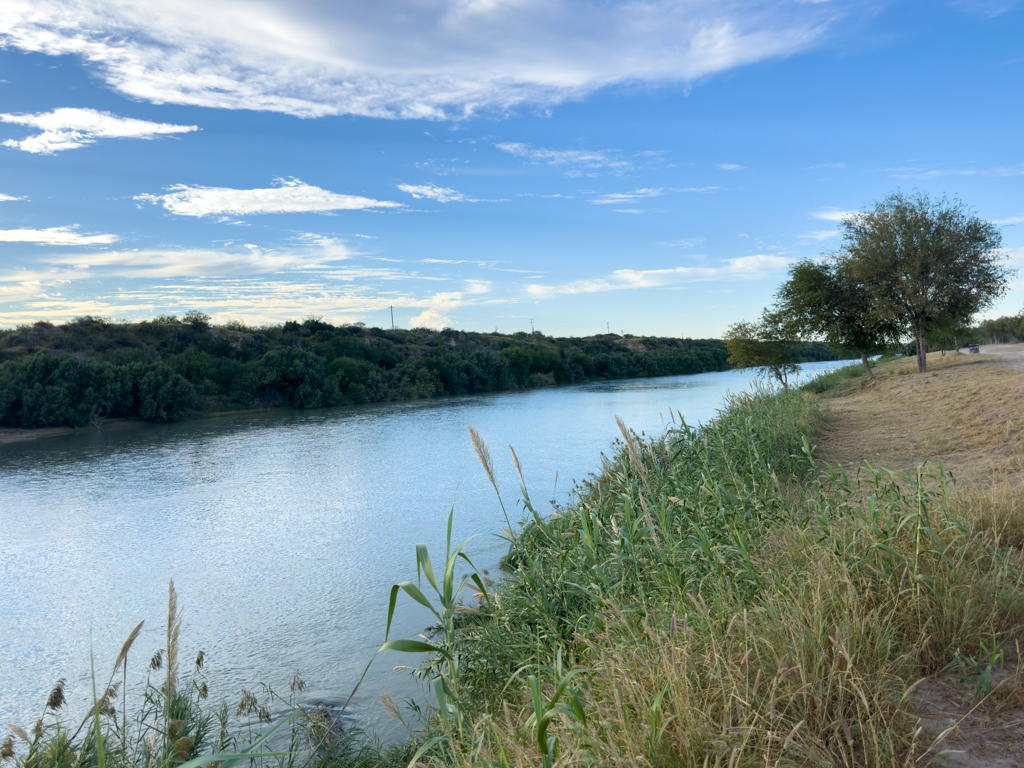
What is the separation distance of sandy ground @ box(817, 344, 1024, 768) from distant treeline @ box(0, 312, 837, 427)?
95.9 feet

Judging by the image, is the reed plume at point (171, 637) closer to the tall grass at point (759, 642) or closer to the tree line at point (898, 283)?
the tall grass at point (759, 642)

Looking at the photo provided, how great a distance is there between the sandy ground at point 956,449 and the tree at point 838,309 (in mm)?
3038

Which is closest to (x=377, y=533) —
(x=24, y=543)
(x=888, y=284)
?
(x=24, y=543)

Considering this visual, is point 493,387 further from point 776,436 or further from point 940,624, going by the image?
point 940,624

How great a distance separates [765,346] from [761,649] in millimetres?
26728

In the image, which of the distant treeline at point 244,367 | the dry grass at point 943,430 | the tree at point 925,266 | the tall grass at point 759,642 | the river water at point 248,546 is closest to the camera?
the tall grass at point 759,642

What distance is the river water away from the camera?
5.96 m

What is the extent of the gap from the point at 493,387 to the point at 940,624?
55.0 meters

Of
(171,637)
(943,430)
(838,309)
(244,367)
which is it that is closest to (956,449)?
(943,430)

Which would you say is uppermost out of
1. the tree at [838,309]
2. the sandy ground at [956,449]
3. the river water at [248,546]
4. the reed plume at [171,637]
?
the tree at [838,309]

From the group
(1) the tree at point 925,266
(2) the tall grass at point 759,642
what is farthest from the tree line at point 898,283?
(2) the tall grass at point 759,642

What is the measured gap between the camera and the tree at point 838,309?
22594 mm

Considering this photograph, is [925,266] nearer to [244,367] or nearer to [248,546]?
[248,546]

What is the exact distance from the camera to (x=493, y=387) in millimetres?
57625
